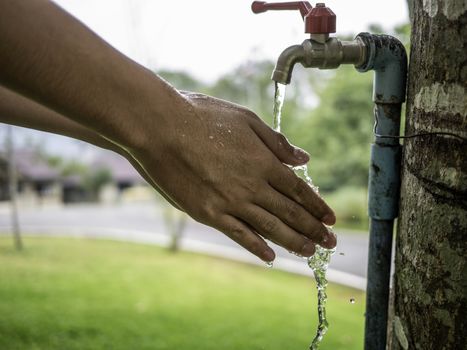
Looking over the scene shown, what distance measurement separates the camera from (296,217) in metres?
1.23

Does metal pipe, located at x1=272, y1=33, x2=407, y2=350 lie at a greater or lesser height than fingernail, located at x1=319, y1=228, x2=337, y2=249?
greater

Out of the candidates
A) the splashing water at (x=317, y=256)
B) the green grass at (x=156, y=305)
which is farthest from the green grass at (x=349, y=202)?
the splashing water at (x=317, y=256)

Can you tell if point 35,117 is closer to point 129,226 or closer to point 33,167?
point 129,226

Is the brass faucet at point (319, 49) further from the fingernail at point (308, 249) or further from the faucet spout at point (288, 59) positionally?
the fingernail at point (308, 249)

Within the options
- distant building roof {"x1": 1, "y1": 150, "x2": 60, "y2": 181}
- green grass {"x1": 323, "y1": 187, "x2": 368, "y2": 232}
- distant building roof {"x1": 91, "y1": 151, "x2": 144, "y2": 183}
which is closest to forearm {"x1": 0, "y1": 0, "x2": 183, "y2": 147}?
green grass {"x1": 323, "y1": 187, "x2": 368, "y2": 232}

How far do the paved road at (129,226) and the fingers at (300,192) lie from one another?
9.43m

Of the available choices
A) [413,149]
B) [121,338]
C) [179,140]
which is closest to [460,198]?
[413,149]

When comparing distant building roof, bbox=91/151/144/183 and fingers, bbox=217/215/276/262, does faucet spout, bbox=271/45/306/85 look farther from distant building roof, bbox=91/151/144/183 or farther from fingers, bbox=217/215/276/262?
distant building roof, bbox=91/151/144/183

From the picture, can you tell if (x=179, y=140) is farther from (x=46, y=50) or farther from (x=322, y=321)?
(x=322, y=321)

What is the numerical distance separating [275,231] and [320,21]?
1.63ft

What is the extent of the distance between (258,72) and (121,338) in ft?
28.6

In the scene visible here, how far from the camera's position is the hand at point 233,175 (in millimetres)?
1138

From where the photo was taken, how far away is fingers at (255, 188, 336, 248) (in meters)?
1.20

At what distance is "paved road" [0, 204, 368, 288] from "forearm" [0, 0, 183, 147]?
9.72 meters
